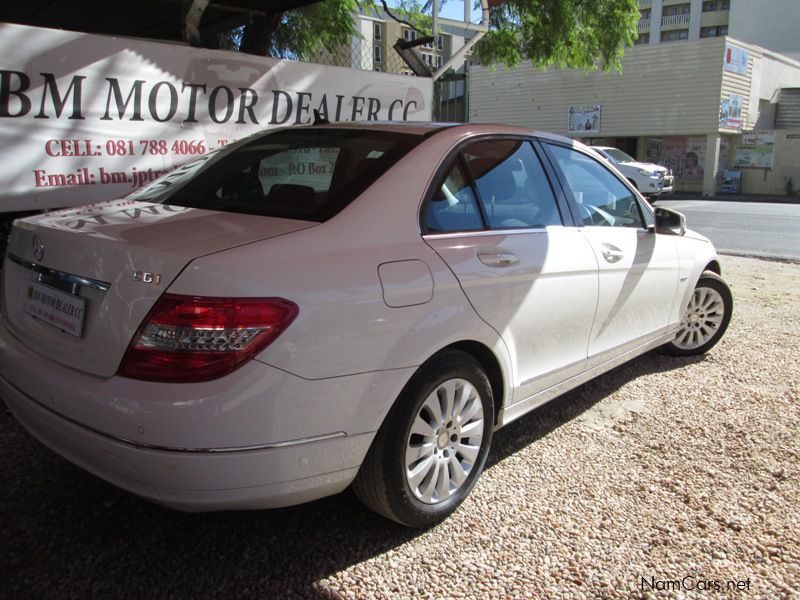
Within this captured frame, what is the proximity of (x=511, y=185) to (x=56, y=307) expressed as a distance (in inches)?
80.8

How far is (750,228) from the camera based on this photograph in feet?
48.2

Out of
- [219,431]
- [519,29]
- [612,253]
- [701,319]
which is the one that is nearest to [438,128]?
[612,253]

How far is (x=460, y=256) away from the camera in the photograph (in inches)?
104

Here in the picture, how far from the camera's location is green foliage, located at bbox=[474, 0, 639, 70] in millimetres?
9875

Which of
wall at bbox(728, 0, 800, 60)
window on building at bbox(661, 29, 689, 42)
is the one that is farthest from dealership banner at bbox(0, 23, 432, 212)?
window on building at bbox(661, 29, 689, 42)

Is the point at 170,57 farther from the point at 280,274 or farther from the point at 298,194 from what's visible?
the point at 280,274

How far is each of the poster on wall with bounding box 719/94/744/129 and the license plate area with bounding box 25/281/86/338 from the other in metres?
29.8

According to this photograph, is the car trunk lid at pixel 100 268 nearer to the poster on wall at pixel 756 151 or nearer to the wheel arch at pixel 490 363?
the wheel arch at pixel 490 363

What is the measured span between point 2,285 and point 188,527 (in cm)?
131

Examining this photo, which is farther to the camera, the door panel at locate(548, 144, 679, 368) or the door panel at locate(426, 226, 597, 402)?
the door panel at locate(548, 144, 679, 368)

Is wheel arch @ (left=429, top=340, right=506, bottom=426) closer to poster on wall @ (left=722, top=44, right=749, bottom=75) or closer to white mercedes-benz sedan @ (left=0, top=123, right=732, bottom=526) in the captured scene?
white mercedes-benz sedan @ (left=0, top=123, right=732, bottom=526)

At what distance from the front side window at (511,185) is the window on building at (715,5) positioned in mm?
68846

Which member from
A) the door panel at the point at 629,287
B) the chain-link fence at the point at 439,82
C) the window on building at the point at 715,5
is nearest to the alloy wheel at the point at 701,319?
the door panel at the point at 629,287

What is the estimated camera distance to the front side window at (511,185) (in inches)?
118
